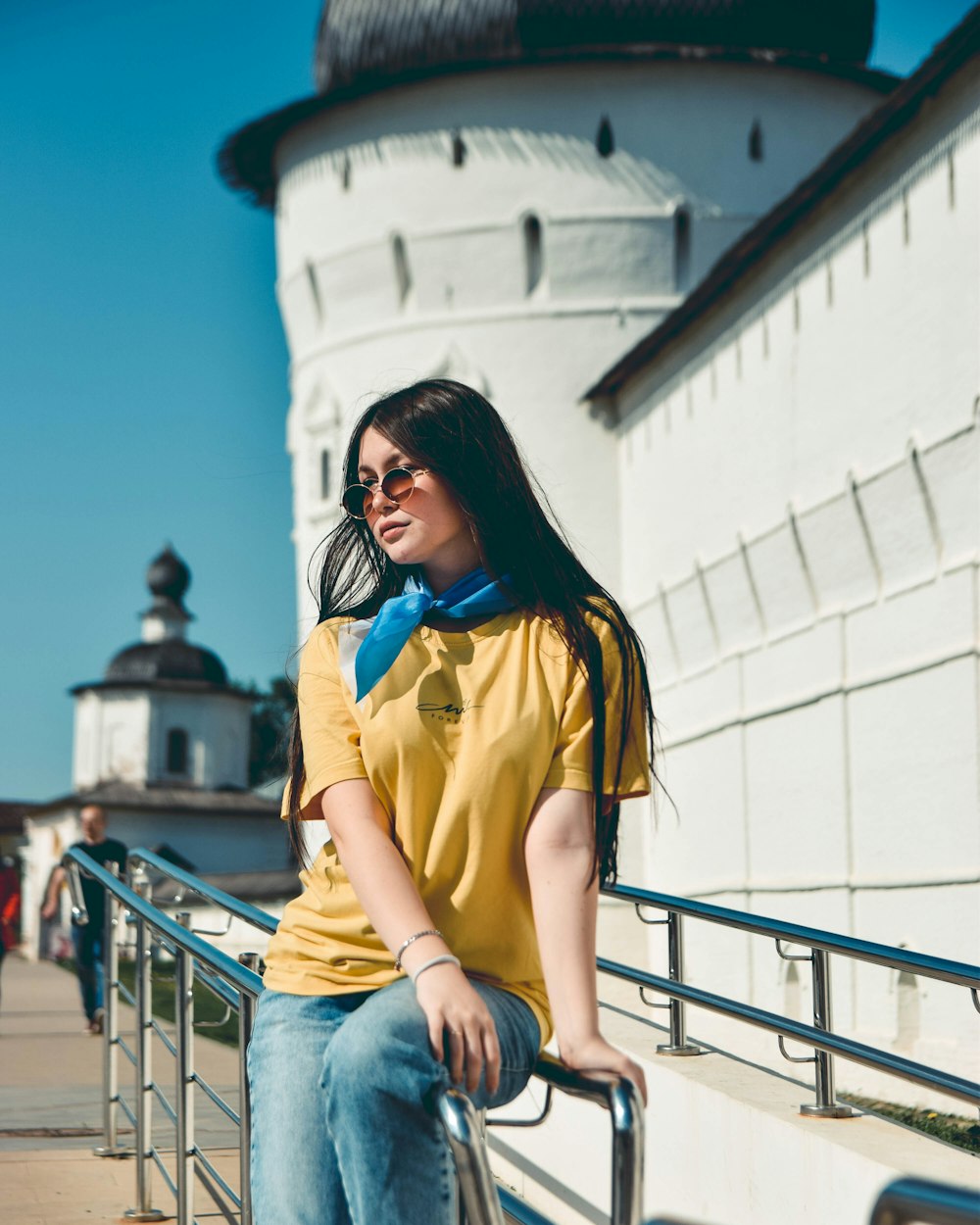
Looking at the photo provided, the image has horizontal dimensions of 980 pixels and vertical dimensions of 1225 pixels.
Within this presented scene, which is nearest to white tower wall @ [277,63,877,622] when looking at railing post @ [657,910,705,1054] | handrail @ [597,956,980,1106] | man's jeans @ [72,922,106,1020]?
man's jeans @ [72,922,106,1020]

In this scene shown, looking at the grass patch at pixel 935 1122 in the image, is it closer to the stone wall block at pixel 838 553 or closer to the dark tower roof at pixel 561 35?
the stone wall block at pixel 838 553

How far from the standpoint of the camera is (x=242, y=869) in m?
65.8

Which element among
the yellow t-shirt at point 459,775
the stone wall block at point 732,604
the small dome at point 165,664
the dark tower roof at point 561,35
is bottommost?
the yellow t-shirt at point 459,775

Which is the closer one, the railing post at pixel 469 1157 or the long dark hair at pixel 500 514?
the railing post at pixel 469 1157

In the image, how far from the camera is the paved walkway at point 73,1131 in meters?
6.00

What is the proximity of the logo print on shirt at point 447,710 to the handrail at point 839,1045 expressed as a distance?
2.14 meters

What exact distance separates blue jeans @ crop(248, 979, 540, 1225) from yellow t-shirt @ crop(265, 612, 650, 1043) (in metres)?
0.06

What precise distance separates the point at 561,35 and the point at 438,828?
24.4 meters

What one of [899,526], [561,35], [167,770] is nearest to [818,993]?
[899,526]

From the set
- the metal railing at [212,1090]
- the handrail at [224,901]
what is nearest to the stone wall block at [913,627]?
the metal railing at [212,1090]

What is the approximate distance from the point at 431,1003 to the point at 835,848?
15379mm

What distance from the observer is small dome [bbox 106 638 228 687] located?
224 ft

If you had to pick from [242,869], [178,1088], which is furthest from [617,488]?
[242,869]

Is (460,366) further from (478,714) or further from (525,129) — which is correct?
(478,714)
